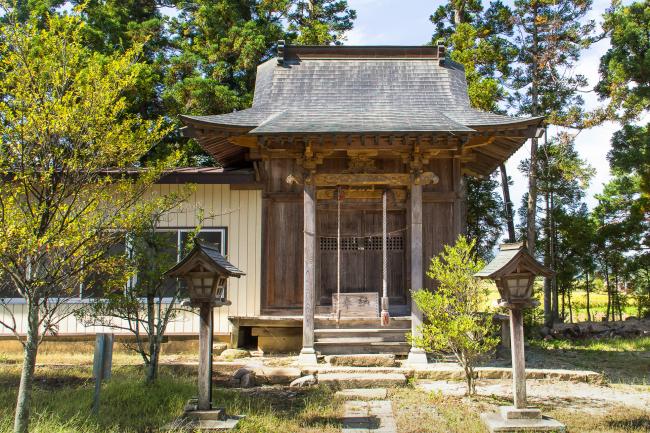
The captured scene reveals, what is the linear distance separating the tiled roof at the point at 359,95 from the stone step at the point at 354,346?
3.58 meters

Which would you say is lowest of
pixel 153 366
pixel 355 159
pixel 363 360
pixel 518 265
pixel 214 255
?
pixel 363 360

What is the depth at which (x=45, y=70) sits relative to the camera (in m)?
5.11

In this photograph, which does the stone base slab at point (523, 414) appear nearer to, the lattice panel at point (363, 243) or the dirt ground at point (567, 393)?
the dirt ground at point (567, 393)

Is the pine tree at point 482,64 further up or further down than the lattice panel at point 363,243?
further up

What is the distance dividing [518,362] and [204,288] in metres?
3.51

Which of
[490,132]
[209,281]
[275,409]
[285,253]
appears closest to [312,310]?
[285,253]

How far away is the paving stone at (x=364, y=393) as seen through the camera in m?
7.36

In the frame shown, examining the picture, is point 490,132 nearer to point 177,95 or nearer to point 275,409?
point 275,409

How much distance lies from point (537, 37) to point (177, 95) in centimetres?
1157

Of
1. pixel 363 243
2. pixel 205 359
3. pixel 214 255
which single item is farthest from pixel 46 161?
pixel 363 243

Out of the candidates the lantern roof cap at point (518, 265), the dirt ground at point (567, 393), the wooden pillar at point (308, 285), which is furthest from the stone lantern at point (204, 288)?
the wooden pillar at point (308, 285)

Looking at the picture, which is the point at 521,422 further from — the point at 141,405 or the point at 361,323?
the point at 361,323

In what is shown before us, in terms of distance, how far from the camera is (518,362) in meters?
6.08

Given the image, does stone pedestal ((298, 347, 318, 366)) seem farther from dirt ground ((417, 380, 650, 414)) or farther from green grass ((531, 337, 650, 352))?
green grass ((531, 337, 650, 352))
